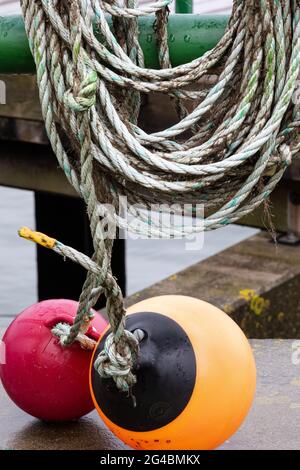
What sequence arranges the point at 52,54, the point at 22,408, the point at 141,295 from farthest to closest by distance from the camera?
1. the point at 141,295
2. the point at 22,408
3. the point at 52,54

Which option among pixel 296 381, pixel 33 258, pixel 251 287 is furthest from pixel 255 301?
pixel 33 258

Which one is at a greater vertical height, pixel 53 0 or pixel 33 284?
pixel 53 0

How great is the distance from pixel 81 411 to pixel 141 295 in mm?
3399

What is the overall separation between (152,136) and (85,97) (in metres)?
0.35

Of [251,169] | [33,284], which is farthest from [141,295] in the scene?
[33,284]

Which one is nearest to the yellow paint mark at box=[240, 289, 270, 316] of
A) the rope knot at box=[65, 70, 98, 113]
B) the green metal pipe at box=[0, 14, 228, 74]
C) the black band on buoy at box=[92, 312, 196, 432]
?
the green metal pipe at box=[0, 14, 228, 74]

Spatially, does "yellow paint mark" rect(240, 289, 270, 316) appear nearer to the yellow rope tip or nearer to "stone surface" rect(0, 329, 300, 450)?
"stone surface" rect(0, 329, 300, 450)

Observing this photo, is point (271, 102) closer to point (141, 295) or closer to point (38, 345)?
point (38, 345)

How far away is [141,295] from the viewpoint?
6438 mm

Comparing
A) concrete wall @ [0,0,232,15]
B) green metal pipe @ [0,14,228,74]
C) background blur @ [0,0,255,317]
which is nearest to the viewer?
green metal pipe @ [0,14,228,74]

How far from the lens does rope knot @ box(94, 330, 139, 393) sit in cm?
260

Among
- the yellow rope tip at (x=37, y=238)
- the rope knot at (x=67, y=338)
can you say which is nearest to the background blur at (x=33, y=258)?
the rope knot at (x=67, y=338)

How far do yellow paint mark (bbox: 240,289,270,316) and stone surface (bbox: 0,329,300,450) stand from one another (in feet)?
10.0

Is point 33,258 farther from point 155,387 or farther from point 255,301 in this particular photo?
point 155,387
